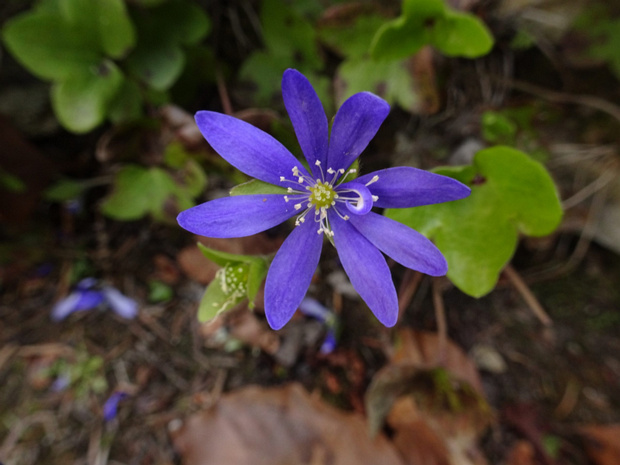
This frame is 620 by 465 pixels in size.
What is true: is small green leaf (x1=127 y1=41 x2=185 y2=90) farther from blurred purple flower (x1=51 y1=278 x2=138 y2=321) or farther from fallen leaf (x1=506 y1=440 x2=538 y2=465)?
fallen leaf (x1=506 y1=440 x2=538 y2=465)

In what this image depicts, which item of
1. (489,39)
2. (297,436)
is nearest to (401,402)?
(297,436)

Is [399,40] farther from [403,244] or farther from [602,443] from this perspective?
[602,443]

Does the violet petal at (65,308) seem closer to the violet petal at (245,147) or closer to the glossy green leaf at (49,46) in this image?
the glossy green leaf at (49,46)

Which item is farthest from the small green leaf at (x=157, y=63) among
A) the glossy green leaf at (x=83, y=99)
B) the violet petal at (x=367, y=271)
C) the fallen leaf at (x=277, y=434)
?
the fallen leaf at (x=277, y=434)

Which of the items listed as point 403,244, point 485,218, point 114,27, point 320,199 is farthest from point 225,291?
point 114,27

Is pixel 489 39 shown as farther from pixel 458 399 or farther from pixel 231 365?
pixel 231 365

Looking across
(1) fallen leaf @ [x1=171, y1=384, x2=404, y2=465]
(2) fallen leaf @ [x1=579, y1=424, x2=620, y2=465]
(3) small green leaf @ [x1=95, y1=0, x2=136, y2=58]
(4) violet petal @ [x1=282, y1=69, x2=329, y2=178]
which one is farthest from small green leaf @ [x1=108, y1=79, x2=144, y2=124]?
(2) fallen leaf @ [x1=579, y1=424, x2=620, y2=465]

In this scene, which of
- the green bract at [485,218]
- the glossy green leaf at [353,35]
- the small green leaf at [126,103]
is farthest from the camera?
the small green leaf at [126,103]
